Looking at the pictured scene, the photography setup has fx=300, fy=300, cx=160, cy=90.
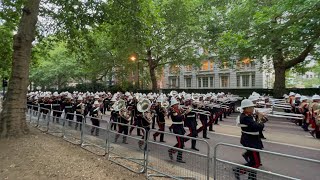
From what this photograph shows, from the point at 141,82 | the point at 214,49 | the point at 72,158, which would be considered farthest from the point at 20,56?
the point at 141,82

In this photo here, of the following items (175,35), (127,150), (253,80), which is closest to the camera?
(127,150)

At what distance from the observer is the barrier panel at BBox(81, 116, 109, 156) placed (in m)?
8.53

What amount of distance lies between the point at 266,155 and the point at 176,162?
78.2 inches

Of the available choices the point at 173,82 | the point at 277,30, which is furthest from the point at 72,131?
the point at 173,82

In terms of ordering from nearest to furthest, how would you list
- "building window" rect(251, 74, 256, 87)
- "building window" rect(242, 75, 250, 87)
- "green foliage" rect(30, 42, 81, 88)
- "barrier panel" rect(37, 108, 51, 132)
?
"barrier panel" rect(37, 108, 51, 132), "green foliage" rect(30, 42, 81, 88), "building window" rect(251, 74, 256, 87), "building window" rect(242, 75, 250, 87)

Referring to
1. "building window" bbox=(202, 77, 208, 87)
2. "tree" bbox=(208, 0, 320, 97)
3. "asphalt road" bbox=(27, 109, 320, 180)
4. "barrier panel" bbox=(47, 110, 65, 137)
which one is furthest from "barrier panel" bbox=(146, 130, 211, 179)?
"building window" bbox=(202, 77, 208, 87)

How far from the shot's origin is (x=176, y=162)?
6230mm

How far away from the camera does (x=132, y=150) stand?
25.7 feet

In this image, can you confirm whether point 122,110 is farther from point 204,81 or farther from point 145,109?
point 204,81

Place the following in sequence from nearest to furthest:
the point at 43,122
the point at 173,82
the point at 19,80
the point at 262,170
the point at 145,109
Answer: the point at 262,170 → the point at 19,80 → the point at 145,109 → the point at 43,122 → the point at 173,82

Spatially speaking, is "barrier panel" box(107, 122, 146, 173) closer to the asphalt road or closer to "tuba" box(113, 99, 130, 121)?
the asphalt road

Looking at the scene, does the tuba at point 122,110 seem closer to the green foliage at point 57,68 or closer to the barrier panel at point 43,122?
the barrier panel at point 43,122

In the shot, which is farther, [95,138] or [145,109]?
[145,109]

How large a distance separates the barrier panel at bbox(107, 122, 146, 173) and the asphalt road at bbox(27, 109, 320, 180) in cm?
8
